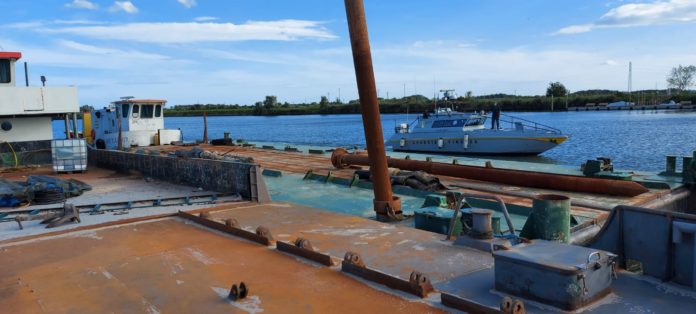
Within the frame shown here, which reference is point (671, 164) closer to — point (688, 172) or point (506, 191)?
point (688, 172)

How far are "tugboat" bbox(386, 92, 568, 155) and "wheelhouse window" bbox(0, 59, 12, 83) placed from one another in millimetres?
22737

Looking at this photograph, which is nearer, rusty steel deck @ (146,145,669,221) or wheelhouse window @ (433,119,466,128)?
rusty steel deck @ (146,145,669,221)

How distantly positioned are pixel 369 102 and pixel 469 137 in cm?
2345

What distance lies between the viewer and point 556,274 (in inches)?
141

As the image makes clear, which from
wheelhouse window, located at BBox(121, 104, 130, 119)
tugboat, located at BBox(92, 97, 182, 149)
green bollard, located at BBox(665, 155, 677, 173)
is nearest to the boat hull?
green bollard, located at BBox(665, 155, 677, 173)

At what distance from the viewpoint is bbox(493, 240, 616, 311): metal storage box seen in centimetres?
356

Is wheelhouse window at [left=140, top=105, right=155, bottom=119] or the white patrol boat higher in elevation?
wheelhouse window at [left=140, top=105, right=155, bottom=119]

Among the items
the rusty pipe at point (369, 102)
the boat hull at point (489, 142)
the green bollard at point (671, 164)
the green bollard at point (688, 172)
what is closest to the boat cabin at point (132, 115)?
the boat hull at point (489, 142)

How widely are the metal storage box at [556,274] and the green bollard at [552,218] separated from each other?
53.6 inches

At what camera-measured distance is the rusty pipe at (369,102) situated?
7.16 metres

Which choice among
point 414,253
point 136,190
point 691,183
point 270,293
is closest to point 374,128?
point 414,253

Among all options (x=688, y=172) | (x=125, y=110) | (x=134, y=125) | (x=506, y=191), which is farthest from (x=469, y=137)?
(x=506, y=191)

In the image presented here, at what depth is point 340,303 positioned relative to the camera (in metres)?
3.95

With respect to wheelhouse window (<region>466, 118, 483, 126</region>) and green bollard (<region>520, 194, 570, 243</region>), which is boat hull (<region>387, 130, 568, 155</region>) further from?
green bollard (<region>520, 194, 570, 243</region>)
